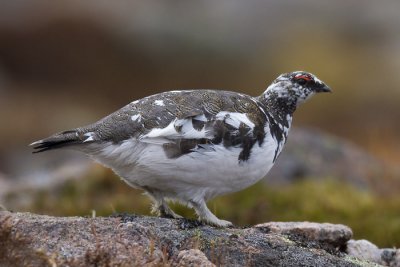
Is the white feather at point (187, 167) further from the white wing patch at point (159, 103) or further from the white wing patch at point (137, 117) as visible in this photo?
the white wing patch at point (159, 103)

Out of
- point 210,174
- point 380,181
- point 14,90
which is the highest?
point 210,174

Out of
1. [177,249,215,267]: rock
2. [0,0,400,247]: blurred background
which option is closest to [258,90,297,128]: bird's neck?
[177,249,215,267]: rock

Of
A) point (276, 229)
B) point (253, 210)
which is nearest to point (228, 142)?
point (276, 229)

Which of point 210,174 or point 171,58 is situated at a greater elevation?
point 210,174

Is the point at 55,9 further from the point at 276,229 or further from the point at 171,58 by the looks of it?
the point at 276,229

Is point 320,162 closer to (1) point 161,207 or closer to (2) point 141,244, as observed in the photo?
(1) point 161,207

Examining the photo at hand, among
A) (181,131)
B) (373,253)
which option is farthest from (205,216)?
(373,253)
